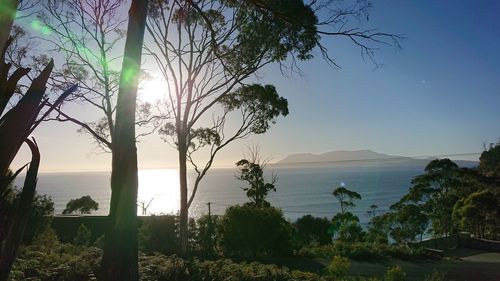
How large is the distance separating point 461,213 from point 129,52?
103 feet

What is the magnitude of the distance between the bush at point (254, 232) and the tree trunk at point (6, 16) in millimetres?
13794

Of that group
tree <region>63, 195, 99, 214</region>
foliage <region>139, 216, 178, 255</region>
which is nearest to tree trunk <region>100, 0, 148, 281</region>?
foliage <region>139, 216, 178, 255</region>

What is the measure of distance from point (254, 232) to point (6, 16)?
46.0ft

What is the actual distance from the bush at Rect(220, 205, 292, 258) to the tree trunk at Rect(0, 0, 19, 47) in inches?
543

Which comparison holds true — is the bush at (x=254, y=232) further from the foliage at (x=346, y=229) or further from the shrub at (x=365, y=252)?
the foliage at (x=346, y=229)

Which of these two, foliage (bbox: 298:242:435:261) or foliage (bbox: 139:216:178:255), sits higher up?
foliage (bbox: 139:216:178:255)

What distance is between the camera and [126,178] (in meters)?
5.74

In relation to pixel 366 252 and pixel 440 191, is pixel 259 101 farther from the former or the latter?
pixel 440 191

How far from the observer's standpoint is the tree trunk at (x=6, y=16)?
108cm

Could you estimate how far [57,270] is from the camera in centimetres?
609

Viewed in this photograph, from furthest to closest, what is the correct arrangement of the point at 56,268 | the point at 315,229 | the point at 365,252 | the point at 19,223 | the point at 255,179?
the point at 315,229
the point at 255,179
the point at 365,252
the point at 56,268
the point at 19,223

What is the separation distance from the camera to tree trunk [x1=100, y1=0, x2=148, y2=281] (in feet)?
17.7

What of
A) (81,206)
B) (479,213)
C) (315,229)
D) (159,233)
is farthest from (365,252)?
(81,206)

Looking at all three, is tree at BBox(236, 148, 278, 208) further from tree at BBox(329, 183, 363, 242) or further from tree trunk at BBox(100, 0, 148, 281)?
tree trunk at BBox(100, 0, 148, 281)
